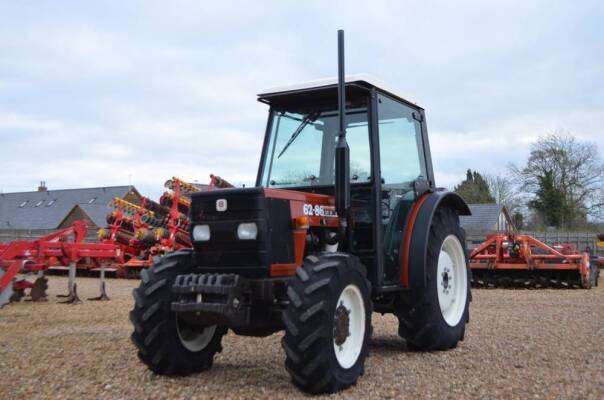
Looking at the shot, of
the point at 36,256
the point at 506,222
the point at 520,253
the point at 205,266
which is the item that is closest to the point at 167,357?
the point at 205,266

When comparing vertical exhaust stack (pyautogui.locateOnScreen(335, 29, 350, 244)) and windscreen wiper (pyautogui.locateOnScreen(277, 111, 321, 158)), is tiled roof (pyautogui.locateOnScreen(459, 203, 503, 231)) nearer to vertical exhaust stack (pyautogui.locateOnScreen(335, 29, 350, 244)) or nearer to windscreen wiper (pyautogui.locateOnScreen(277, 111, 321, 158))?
windscreen wiper (pyautogui.locateOnScreen(277, 111, 321, 158))

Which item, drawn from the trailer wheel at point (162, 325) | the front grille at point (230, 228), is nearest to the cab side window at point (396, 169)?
the front grille at point (230, 228)

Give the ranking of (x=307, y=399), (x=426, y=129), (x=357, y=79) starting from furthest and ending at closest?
1. (x=426, y=129)
2. (x=357, y=79)
3. (x=307, y=399)

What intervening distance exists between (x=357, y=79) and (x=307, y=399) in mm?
2877

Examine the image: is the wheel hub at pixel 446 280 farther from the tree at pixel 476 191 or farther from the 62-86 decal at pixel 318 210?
the tree at pixel 476 191

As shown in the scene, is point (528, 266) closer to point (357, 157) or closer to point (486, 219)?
point (357, 157)

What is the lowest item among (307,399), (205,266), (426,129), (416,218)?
(307,399)

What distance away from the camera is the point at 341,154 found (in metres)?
5.29

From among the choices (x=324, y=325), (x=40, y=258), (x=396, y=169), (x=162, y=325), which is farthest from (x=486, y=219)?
(x=324, y=325)

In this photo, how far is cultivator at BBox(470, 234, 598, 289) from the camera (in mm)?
14578

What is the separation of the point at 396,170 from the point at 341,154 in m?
1.39

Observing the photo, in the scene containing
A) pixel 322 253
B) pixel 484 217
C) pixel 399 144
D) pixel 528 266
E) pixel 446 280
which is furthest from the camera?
pixel 484 217

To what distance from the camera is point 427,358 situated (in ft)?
20.2

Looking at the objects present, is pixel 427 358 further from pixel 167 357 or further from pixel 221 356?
pixel 167 357
